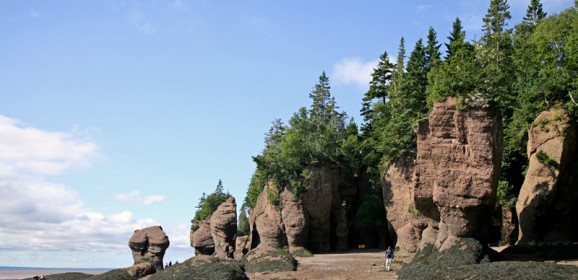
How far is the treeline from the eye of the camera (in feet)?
143

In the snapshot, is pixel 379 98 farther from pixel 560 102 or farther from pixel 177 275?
pixel 177 275

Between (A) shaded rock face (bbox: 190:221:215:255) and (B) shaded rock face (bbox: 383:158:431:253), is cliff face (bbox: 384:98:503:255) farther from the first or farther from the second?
(A) shaded rock face (bbox: 190:221:215:255)

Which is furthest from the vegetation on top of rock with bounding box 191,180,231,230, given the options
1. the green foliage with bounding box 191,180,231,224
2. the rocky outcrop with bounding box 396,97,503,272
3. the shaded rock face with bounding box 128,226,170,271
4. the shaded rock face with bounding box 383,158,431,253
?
the rocky outcrop with bounding box 396,97,503,272

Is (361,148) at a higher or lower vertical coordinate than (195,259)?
higher

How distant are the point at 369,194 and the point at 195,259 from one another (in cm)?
3356

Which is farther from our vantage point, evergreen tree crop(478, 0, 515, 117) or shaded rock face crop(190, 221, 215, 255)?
shaded rock face crop(190, 221, 215, 255)

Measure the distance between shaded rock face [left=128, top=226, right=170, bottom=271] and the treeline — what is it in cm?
1469

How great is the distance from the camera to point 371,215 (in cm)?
6203

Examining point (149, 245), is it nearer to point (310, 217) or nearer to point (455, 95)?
point (310, 217)

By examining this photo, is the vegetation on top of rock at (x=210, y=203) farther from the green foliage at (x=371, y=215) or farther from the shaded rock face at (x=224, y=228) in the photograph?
the green foliage at (x=371, y=215)

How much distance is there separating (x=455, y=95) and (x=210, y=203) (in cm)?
5817

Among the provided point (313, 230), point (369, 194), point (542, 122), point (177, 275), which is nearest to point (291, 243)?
point (313, 230)

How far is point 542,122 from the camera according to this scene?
42.8 metres

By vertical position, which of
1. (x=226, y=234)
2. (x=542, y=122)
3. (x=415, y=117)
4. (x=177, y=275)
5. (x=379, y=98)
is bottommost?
(x=177, y=275)
